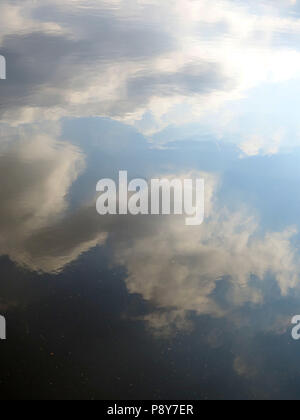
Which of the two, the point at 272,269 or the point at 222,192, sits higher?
the point at 222,192

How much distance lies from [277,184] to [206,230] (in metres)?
1.83

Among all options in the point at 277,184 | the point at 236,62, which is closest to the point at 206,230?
the point at 277,184

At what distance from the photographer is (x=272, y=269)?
4.86 metres

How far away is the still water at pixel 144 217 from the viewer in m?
3.60

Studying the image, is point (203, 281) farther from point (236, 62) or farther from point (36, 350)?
point (236, 62)

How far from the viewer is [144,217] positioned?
5.35 meters

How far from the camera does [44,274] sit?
4.31 m

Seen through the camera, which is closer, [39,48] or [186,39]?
[39,48]

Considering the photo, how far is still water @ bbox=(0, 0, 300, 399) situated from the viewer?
11.8ft

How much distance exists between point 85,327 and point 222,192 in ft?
10.2
